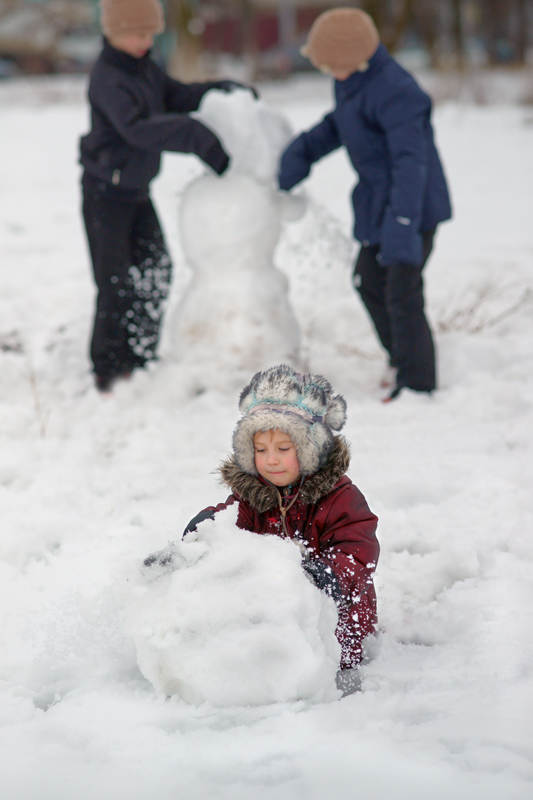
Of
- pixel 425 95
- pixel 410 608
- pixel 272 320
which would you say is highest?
pixel 425 95

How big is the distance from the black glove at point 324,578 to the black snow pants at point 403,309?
195 cm

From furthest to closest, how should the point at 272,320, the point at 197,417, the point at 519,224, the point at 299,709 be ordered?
the point at 519,224 < the point at 272,320 < the point at 197,417 < the point at 299,709

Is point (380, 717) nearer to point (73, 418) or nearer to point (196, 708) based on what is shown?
point (196, 708)

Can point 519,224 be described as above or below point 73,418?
above

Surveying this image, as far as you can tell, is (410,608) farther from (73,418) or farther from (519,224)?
(519,224)

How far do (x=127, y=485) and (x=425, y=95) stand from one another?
6.91 ft

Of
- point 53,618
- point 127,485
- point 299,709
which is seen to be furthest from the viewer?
point 127,485

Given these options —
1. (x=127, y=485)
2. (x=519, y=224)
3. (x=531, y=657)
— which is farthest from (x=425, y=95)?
(x=519, y=224)

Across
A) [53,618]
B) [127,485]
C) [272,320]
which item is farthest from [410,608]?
[272,320]

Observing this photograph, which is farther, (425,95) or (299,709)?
(425,95)

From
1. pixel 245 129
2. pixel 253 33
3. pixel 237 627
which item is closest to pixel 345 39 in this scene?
pixel 245 129

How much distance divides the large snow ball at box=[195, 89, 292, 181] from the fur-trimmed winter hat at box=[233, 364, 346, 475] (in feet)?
6.63

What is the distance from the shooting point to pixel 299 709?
175 centimetres

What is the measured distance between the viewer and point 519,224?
23.1 feet
